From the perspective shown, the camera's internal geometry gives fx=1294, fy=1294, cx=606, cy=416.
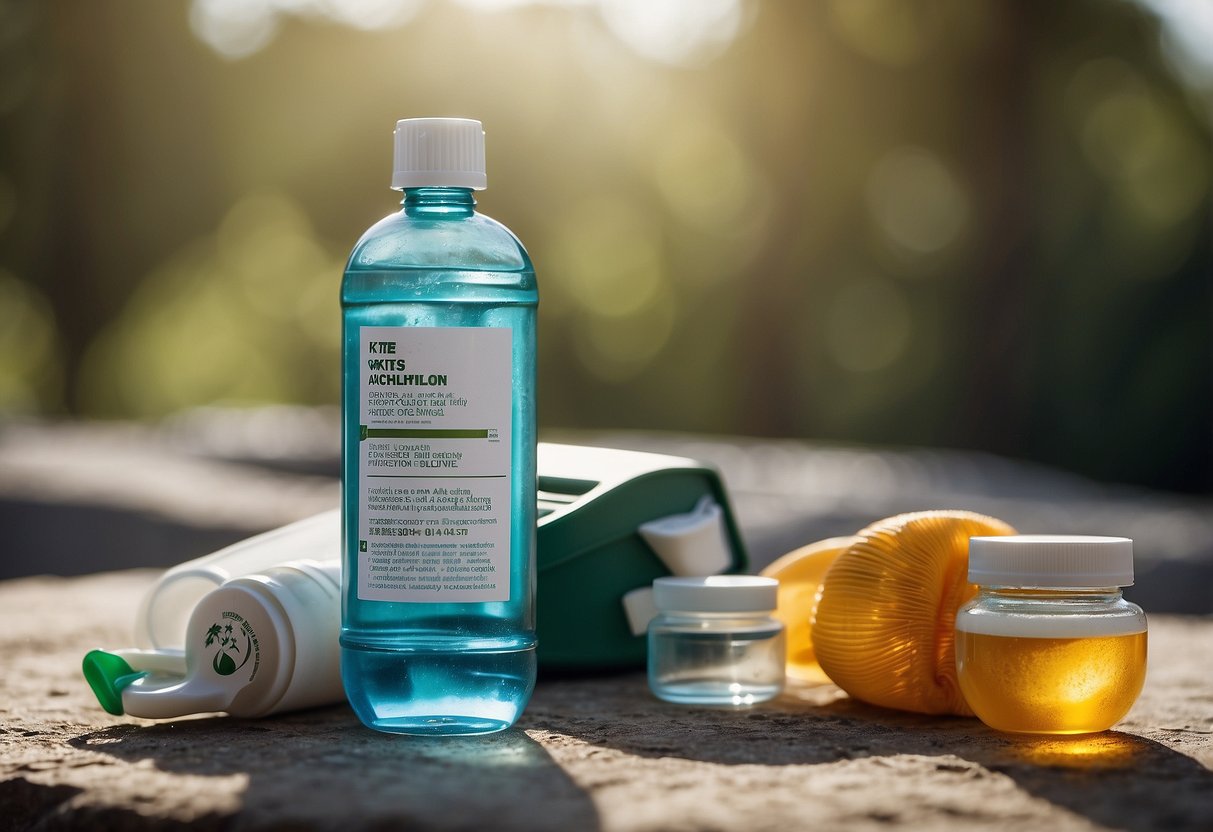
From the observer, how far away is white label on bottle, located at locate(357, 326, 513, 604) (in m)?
1.36

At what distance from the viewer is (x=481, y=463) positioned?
1.37m

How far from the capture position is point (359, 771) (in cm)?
123

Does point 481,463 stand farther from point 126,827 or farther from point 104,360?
point 104,360

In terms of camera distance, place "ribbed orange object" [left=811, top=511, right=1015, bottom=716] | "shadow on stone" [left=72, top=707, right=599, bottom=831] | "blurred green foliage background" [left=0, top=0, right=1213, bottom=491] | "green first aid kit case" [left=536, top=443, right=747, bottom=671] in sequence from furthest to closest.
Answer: "blurred green foliage background" [left=0, top=0, right=1213, bottom=491] < "green first aid kit case" [left=536, top=443, right=747, bottom=671] < "ribbed orange object" [left=811, top=511, right=1015, bottom=716] < "shadow on stone" [left=72, top=707, right=599, bottom=831]

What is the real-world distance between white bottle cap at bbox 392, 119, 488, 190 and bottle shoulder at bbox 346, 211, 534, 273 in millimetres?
49

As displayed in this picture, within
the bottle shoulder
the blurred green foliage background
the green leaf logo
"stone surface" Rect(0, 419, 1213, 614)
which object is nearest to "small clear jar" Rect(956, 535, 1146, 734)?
the bottle shoulder

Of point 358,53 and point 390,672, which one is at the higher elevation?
point 358,53

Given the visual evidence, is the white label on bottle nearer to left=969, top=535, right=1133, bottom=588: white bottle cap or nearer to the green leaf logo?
the green leaf logo

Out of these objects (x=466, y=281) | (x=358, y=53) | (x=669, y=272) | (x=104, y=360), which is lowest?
(x=466, y=281)

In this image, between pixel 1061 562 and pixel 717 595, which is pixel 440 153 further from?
pixel 1061 562

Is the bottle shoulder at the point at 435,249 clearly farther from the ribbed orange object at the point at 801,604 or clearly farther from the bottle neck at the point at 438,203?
the ribbed orange object at the point at 801,604

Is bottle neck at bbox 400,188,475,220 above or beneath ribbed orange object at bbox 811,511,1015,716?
above

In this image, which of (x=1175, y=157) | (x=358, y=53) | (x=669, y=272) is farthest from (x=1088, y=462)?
(x=358, y=53)

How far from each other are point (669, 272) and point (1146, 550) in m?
11.6
